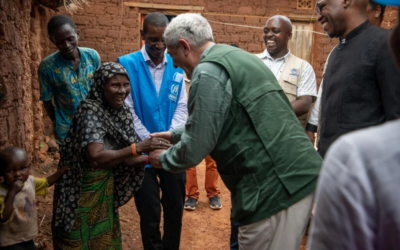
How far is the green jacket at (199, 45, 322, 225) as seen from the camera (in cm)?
212

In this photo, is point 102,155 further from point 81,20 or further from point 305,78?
point 81,20

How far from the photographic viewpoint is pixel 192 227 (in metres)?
5.04

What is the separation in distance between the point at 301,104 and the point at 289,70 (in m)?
0.39

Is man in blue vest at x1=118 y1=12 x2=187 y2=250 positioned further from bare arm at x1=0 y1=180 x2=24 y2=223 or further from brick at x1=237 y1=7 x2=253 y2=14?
brick at x1=237 y1=7 x2=253 y2=14

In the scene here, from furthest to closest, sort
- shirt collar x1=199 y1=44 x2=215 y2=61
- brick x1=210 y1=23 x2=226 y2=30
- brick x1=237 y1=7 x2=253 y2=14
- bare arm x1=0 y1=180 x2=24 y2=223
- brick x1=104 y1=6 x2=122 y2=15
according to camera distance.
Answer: brick x1=237 y1=7 x2=253 y2=14 < brick x1=210 y1=23 x2=226 y2=30 < brick x1=104 y1=6 x2=122 y2=15 < bare arm x1=0 y1=180 x2=24 y2=223 < shirt collar x1=199 y1=44 x2=215 y2=61

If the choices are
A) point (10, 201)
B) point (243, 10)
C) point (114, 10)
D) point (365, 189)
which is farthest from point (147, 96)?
point (243, 10)

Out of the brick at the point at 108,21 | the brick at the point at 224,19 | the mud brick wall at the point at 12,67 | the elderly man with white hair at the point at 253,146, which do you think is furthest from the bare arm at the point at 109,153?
the brick at the point at 224,19

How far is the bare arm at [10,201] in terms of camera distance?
267 centimetres

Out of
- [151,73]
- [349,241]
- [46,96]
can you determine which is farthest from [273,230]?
[46,96]

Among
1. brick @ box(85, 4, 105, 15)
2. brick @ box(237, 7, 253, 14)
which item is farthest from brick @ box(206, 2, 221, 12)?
brick @ box(85, 4, 105, 15)

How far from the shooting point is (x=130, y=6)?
8.49 m

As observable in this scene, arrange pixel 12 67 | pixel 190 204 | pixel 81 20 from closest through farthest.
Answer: pixel 12 67, pixel 190 204, pixel 81 20

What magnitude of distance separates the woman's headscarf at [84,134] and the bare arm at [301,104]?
1721 millimetres

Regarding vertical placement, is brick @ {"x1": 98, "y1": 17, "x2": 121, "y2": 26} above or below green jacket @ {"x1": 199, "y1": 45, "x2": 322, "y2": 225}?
below
